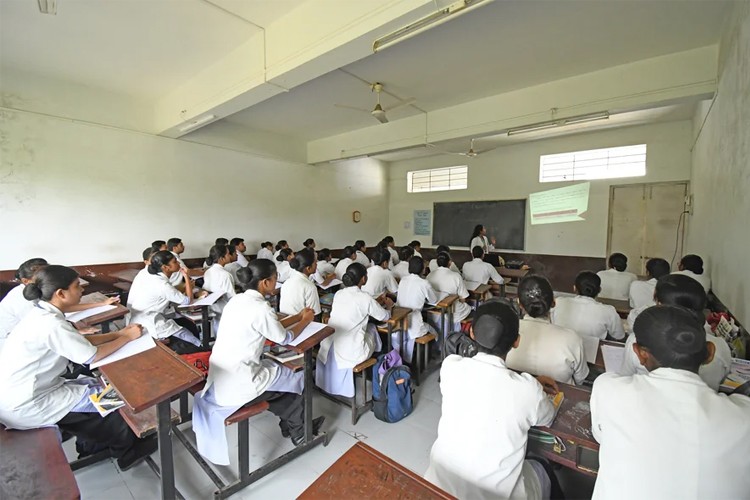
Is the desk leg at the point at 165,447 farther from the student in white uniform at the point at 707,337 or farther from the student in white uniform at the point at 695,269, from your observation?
the student in white uniform at the point at 695,269

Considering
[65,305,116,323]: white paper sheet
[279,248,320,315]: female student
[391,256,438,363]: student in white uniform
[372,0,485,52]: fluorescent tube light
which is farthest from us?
[391,256,438,363]: student in white uniform

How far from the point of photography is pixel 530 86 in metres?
4.41

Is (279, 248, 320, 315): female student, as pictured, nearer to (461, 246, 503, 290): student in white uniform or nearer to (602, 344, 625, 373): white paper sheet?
(602, 344, 625, 373): white paper sheet

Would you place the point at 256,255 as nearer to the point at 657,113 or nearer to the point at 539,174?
the point at 539,174

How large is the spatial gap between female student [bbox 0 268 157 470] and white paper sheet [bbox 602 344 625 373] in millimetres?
2667

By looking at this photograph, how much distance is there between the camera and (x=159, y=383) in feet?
4.79

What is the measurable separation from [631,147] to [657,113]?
33.9 inches

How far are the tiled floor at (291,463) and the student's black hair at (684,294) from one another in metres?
1.10

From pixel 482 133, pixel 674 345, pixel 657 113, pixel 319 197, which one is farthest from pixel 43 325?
pixel 657 113

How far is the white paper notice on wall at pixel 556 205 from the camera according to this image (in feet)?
22.0

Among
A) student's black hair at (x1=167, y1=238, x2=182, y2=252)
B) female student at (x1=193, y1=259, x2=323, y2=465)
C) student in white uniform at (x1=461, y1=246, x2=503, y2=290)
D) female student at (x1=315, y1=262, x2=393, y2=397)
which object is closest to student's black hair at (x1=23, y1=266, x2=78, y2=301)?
female student at (x1=193, y1=259, x2=323, y2=465)

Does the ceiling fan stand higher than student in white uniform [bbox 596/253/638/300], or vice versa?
the ceiling fan

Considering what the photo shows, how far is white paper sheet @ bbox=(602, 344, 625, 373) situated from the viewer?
5.85 ft

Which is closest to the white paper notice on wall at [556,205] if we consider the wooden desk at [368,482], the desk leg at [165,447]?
the wooden desk at [368,482]
